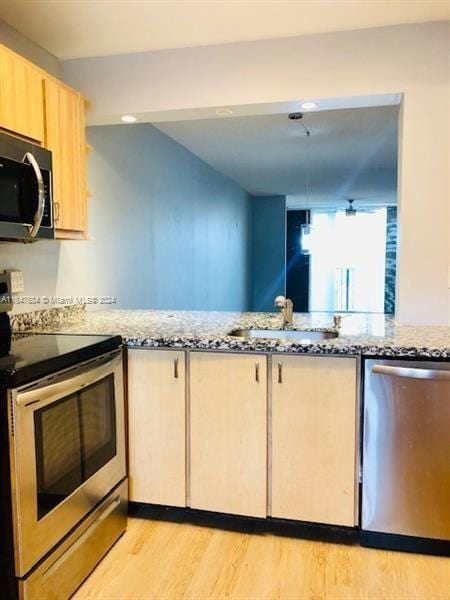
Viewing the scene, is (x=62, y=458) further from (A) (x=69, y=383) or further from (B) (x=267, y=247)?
(B) (x=267, y=247)

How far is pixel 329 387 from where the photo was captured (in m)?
2.00

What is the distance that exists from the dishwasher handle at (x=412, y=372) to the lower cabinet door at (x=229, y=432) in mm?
480

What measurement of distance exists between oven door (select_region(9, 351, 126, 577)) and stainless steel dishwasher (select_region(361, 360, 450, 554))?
42.5 inches

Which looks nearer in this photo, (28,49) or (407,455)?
(407,455)

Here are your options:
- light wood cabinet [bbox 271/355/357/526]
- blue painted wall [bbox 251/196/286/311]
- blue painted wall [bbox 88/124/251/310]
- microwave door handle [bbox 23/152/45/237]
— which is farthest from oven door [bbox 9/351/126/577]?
blue painted wall [bbox 251/196/286/311]

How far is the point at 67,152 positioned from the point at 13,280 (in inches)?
27.7

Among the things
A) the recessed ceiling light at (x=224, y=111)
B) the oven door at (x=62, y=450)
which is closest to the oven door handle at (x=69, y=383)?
the oven door at (x=62, y=450)

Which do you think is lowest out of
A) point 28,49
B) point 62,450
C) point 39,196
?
point 62,450

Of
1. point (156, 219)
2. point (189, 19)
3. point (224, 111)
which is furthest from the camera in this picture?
point (156, 219)

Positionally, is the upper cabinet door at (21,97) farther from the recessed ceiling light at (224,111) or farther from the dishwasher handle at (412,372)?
the dishwasher handle at (412,372)

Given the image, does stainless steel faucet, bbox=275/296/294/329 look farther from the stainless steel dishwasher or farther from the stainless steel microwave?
the stainless steel microwave

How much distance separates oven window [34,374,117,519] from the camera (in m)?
1.62

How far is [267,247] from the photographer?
8758mm

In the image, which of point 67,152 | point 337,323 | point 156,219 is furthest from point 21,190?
point 156,219
